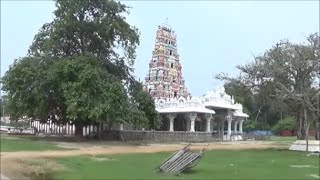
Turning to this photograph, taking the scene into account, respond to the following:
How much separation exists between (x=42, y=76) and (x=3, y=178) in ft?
82.3

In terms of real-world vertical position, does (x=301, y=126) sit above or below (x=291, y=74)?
below

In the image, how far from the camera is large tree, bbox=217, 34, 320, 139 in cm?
3772

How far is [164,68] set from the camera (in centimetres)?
7562

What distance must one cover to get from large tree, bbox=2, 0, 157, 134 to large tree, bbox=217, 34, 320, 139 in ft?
35.1

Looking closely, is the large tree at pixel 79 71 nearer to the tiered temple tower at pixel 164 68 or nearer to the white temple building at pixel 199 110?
the white temple building at pixel 199 110

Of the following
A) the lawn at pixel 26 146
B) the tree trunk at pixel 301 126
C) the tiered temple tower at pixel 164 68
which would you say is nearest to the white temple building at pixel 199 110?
the tiered temple tower at pixel 164 68

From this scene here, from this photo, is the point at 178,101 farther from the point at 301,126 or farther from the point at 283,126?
the point at 283,126

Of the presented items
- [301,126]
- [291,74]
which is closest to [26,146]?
[291,74]

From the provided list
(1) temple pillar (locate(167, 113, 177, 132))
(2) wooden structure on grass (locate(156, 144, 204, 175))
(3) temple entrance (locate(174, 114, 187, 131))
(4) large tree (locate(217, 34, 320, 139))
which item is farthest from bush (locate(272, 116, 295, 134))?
(2) wooden structure on grass (locate(156, 144, 204, 175))

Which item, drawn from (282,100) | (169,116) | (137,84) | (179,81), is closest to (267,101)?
(282,100)

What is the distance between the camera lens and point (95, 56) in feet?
143

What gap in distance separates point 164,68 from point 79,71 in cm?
3627

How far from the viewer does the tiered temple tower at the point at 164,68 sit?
75250 millimetres

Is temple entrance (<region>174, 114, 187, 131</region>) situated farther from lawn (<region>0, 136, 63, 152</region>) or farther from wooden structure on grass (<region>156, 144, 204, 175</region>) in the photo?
wooden structure on grass (<region>156, 144, 204, 175</region>)
